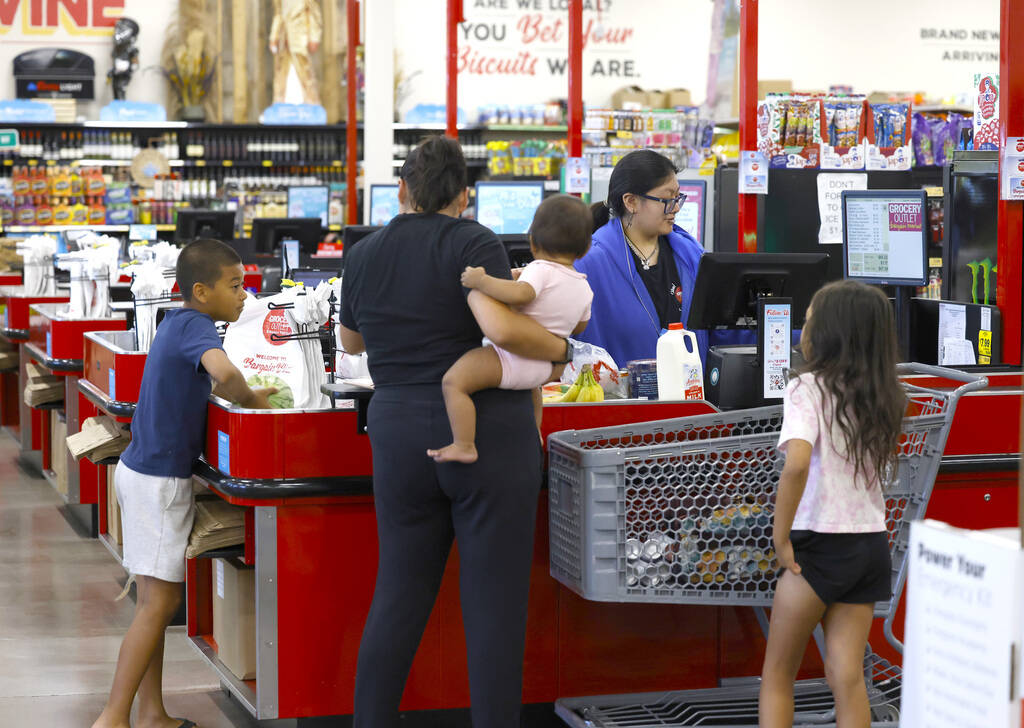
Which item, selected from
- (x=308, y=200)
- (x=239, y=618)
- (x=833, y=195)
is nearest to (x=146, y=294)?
(x=239, y=618)

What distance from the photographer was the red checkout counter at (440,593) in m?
3.36

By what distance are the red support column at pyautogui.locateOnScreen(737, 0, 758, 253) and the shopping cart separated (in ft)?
10.1

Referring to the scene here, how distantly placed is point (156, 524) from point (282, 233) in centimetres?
636

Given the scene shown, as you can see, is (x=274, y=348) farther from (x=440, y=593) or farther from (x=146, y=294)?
(x=146, y=294)

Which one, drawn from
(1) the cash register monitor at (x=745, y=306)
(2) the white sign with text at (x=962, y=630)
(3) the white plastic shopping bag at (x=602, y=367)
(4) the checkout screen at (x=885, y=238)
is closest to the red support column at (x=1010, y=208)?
(4) the checkout screen at (x=885, y=238)

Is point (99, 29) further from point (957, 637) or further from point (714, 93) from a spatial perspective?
point (957, 637)

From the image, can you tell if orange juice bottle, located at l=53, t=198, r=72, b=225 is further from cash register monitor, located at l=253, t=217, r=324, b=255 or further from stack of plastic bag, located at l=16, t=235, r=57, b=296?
stack of plastic bag, located at l=16, t=235, r=57, b=296

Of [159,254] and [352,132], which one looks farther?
[352,132]

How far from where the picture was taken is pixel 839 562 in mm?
2838

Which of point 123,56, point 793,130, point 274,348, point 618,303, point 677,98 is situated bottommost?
point 274,348

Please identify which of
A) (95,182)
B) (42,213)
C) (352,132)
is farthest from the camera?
(95,182)

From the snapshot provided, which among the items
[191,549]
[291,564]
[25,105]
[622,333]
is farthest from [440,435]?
[25,105]

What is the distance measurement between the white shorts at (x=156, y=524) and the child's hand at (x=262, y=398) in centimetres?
30

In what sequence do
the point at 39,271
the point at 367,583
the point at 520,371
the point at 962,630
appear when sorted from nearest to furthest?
the point at 962,630
the point at 520,371
the point at 367,583
the point at 39,271
